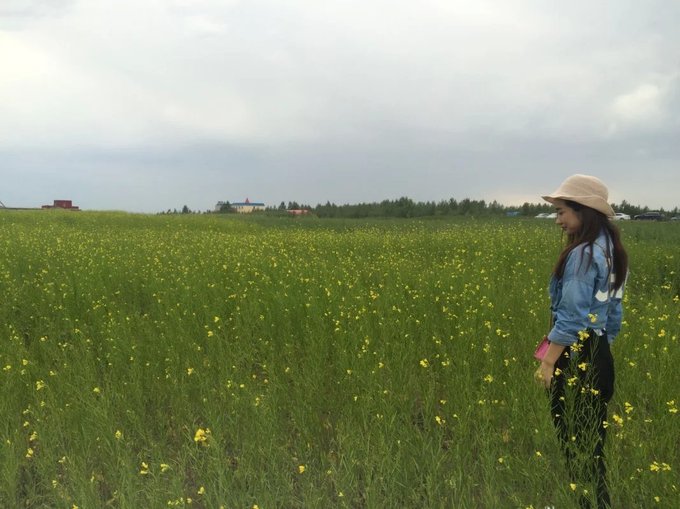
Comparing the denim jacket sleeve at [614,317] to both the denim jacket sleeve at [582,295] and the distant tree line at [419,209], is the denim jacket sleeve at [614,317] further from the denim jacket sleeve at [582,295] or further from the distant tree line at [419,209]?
the distant tree line at [419,209]

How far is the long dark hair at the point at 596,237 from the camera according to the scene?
102 inches

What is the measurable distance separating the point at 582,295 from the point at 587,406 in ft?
2.27

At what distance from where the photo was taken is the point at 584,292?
2.50 metres

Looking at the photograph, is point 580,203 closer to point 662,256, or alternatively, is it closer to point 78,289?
point 78,289

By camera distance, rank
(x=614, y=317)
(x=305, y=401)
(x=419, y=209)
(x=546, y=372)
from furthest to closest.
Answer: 1. (x=419, y=209)
2. (x=305, y=401)
3. (x=614, y=317)
4. (x=546, y=372)

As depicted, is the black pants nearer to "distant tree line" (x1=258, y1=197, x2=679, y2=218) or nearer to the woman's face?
the woman's face

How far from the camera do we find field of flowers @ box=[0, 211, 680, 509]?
2713mm

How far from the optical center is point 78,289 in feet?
24.0

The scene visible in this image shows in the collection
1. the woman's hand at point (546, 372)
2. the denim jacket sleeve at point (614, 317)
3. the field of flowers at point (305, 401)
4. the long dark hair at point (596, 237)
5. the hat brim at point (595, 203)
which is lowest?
the field of flowers at point (305, 401)

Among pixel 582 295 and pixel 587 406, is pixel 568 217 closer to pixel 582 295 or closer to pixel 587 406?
pixel 582 295

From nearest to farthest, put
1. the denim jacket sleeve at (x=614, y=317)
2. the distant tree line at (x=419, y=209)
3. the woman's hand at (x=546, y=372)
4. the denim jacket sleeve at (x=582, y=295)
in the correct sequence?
the denim jacket sleeve at (x=582, y=295)
the woman's hand at (x=546, y=372)
the denim jacket sleeve at (x=614, y=317)
the distant tree line at (x=419, y=209)

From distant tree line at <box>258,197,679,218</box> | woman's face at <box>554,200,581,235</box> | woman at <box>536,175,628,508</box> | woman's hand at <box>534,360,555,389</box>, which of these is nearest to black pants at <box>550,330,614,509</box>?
woman at <box>536,175,628,508</box>

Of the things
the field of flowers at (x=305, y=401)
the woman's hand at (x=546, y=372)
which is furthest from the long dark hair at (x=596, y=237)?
the field of flowers at (x=305, y=401)

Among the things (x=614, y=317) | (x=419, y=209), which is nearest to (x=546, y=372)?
(x=614, y=317)
